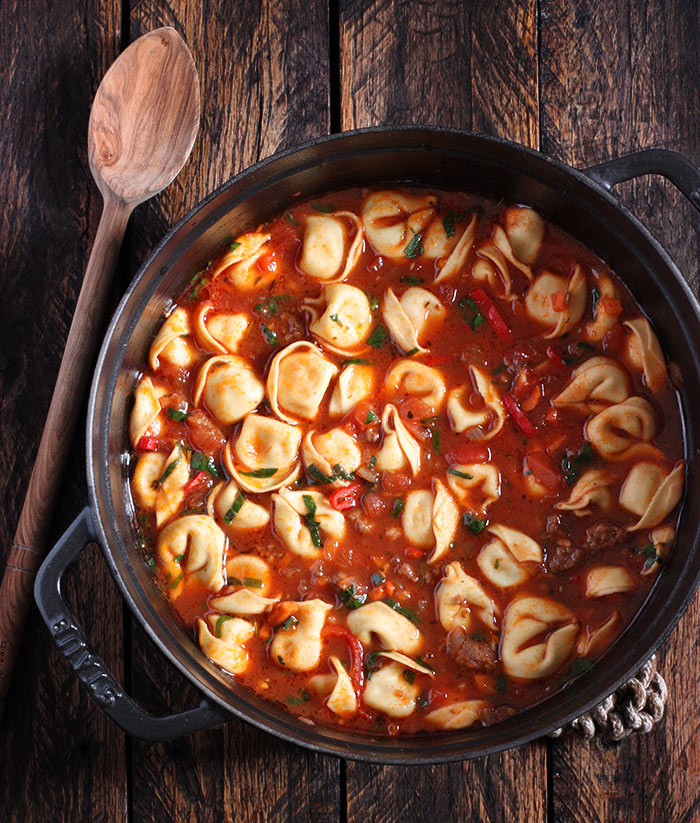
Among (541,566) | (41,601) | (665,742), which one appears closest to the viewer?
(41,601)

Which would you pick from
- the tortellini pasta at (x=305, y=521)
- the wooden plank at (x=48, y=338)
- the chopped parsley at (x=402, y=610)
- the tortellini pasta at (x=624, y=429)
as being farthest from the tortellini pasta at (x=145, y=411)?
the tortellini pasta at (x=624, y=429)

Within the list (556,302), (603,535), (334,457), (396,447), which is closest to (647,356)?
(556,302)

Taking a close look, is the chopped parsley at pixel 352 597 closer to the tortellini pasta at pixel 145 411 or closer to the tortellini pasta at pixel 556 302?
the tortellini pasta at pixel 145 411

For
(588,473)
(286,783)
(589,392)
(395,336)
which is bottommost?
(286,783)

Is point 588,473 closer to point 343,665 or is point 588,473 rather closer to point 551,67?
point 343,665

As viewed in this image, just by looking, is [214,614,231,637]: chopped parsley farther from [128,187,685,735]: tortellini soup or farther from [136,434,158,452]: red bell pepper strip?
→ [136,434,158,452]: red bell pepper strip

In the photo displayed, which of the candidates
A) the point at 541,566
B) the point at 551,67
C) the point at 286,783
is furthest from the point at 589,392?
the point at 286,783
